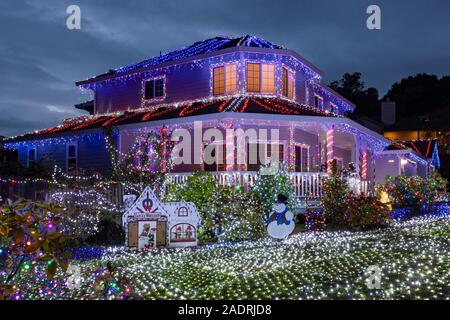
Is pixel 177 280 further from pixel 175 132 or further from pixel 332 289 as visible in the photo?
pixel 175 132

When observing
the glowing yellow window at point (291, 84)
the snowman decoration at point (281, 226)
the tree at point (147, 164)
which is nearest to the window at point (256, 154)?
the glowing yellow window at point (291, 84)

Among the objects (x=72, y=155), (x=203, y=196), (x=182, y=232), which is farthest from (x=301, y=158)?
(x=182, y=232)

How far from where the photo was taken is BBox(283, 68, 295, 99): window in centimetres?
2203

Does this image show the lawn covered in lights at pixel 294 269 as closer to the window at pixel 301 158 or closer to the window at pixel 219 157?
the window at pixel 219 157

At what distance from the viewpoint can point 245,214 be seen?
13539 mm

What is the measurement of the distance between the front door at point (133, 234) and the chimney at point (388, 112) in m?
43.8

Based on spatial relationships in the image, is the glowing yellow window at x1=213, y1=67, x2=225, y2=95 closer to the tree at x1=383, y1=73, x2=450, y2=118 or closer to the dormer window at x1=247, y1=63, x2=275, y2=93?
the dormer window at x1=247, y1=63, x2=275, y2=93

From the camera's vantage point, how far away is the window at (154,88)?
23.5 m

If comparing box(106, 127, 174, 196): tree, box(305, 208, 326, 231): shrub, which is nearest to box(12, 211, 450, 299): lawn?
box(305, 208, 326, 231): shrub

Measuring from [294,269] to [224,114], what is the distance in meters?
9.44

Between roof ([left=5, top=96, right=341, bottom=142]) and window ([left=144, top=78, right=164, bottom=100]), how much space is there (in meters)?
0.82

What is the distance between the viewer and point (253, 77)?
2134cm
